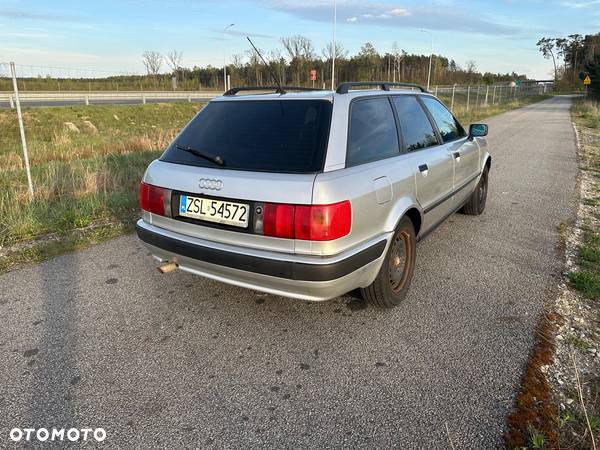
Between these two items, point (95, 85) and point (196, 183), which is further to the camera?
point (95, 85)

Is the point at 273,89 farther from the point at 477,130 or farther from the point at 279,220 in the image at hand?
the point at 477,130

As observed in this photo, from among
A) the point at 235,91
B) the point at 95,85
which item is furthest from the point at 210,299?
the point at 95,85

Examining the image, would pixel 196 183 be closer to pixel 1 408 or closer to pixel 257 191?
pixel 257 191

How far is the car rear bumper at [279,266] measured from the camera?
2549 mm

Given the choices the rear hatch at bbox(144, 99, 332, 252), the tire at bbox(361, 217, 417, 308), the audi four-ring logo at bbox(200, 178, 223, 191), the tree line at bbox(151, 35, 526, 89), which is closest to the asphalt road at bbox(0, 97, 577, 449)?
the tire at bbox(361, 217, 417, 308)

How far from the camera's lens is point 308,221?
248 cm

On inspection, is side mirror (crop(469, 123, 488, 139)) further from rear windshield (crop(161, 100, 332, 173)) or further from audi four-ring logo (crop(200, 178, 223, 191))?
audi four-ring logo (crop(200, 178, 223, 191))

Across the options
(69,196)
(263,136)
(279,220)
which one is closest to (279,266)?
(279,220)

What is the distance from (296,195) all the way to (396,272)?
1324mm

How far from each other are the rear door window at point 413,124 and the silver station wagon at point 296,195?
0.07ft

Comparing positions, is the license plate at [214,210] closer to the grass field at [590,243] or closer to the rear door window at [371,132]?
the rear door window at [371,132]

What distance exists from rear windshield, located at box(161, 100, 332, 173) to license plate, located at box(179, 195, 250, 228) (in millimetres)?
262

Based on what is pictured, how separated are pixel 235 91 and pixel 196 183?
123cm

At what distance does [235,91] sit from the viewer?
12.2 ft
